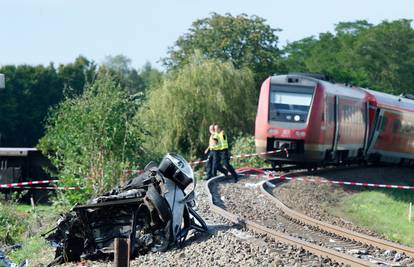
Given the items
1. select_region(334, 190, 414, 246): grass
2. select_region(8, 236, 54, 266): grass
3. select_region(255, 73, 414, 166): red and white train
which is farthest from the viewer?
select_region(255, 73, 414, 166): red and white train

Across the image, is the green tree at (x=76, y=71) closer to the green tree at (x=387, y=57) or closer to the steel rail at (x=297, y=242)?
the green tree at (x=387, y=57)

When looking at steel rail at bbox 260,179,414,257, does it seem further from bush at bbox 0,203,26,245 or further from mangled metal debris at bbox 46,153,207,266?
bush at bbox 0,203,26,245

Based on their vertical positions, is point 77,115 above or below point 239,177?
above

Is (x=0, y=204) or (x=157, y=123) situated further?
(x=157, y=123)

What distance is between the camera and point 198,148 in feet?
136

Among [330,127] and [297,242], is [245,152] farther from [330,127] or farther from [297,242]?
[297,242]

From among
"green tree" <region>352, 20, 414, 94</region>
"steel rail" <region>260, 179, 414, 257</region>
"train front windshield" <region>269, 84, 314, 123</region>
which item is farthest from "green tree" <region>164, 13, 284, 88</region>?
"steel rail" <region>260, 179, 414, 257</region>

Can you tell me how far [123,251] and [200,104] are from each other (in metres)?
34.5

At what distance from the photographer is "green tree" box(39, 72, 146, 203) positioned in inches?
819

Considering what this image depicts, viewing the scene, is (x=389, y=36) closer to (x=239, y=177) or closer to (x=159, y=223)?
(x=239, y=177)

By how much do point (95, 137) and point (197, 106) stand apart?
20.7 meters

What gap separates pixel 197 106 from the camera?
140ft

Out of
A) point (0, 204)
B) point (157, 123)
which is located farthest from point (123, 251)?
point (157, 123)

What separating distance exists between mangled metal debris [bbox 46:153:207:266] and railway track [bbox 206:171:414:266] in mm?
1586
